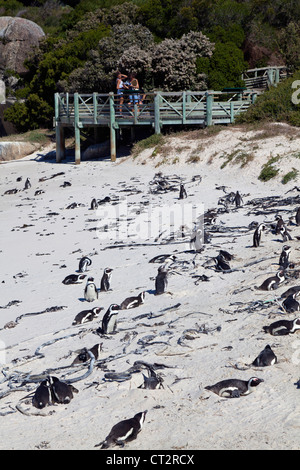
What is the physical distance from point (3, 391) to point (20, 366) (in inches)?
26.5

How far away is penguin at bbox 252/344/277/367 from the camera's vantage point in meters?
6.22

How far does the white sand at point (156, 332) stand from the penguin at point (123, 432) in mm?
73

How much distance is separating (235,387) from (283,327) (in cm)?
126

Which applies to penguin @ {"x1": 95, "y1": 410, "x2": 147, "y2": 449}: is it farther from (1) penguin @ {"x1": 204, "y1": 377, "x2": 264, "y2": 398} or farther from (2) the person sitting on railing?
(2) the person sitting on railing

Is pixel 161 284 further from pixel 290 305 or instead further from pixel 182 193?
pixel 182 193

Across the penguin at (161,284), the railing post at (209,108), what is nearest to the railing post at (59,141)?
the railing post at (209,108)

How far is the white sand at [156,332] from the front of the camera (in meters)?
5.52

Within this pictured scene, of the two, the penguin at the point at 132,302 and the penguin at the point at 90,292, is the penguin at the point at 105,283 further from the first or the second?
the penguin at the point at 132,302

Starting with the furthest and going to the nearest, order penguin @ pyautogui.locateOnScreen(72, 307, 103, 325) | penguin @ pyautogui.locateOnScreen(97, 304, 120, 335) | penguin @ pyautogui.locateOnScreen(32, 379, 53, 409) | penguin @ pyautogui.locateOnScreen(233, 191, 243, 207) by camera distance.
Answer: penguin @ pyautogui.locateOnScreen(233, 191, 243, 207) < penguin @ pyautogui.locateOnScreen(72, 307, 103, 325) < penguin @ pyautogui.locateOnScreen(97, 304, 120, 335) < penguin @ pyautogui.locateOnScreen(32, 379, 53, 409)

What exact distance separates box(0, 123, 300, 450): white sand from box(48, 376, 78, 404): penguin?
7 centimetres

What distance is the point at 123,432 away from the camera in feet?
17.4

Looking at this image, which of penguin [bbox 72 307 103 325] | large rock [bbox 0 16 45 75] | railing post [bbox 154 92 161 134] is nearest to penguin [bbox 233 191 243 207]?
penguin [bbox 72 307 103 325]

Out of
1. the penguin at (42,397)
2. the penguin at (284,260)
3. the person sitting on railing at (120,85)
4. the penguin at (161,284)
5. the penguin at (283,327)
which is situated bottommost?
the penguin at (42,397)

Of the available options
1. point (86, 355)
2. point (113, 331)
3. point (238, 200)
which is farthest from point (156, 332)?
point (238, 200)
